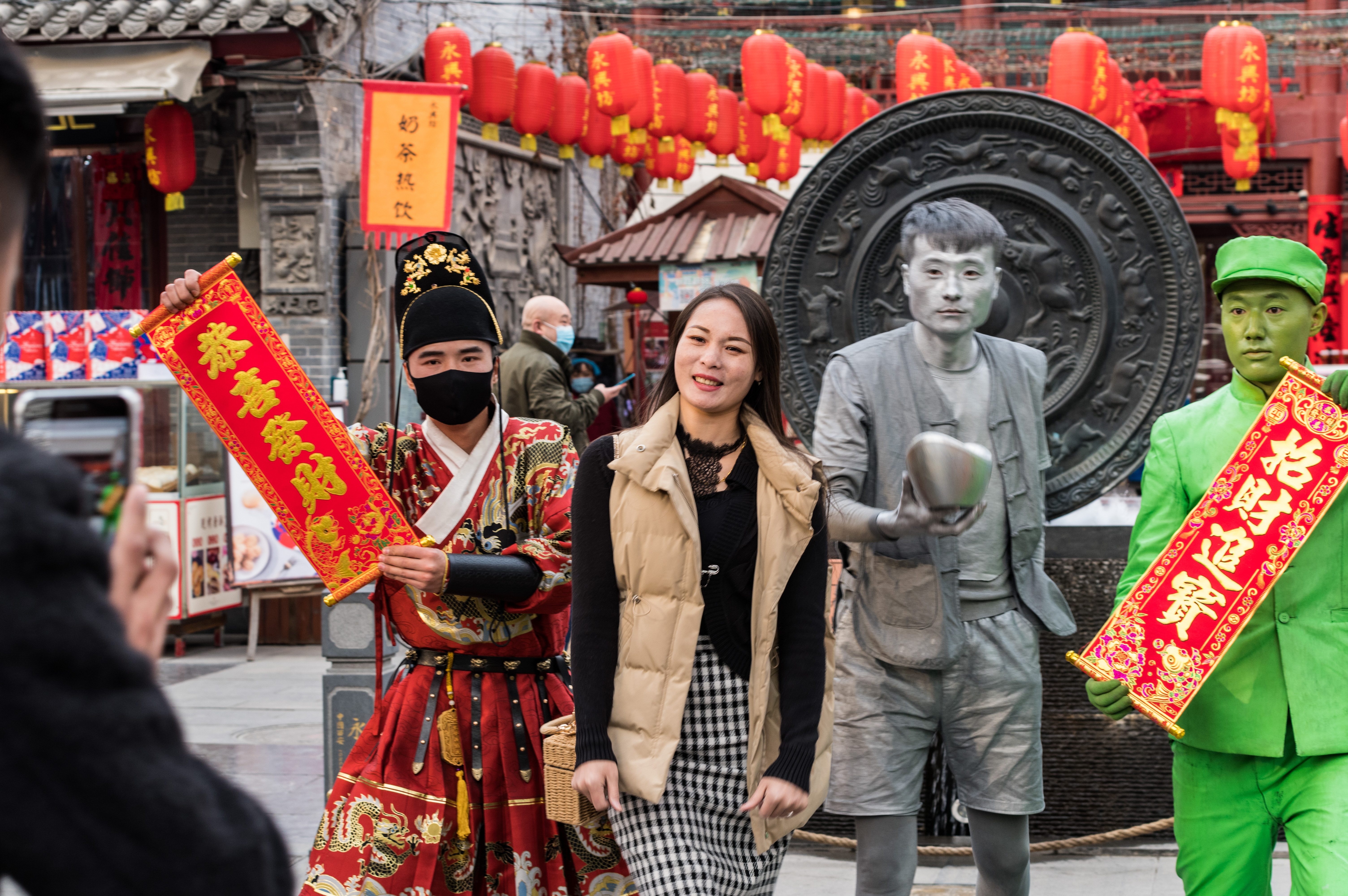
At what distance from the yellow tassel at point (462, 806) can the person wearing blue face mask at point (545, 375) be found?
3959 millimetres

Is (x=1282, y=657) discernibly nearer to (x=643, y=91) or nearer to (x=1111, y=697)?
(x=1111, y=697)

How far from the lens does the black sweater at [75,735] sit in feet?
3.10

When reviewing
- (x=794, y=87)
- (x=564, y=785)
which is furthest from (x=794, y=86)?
(x=564, y=785)

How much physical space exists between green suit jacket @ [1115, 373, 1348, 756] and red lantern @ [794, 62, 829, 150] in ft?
29.1

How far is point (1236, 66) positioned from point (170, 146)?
8.25 metres

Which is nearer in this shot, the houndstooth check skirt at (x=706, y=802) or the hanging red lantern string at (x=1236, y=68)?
the houndstooth check skirt at (x=706, y=802)

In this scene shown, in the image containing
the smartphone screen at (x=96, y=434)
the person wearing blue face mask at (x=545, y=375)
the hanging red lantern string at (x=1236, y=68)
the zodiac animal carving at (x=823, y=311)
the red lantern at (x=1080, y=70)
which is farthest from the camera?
the hanging red lantern string at (x=1236, y=68)

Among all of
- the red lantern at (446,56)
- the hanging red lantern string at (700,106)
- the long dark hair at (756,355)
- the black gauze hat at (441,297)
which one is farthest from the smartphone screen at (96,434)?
the hanging red lantern string at (700,106)

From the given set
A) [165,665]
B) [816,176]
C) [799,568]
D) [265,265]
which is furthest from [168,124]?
[799,568]

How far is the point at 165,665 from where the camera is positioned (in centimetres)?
876

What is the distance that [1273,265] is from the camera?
297cm

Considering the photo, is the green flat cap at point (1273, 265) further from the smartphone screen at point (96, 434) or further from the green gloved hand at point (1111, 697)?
the smartphone screen at point (96, 434)

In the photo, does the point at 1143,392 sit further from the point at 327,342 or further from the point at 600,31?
the point at 600,31

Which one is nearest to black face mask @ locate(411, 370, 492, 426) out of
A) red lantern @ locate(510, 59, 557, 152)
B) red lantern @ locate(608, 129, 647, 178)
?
red lantern @ locate(510, 59, 557, 152)
